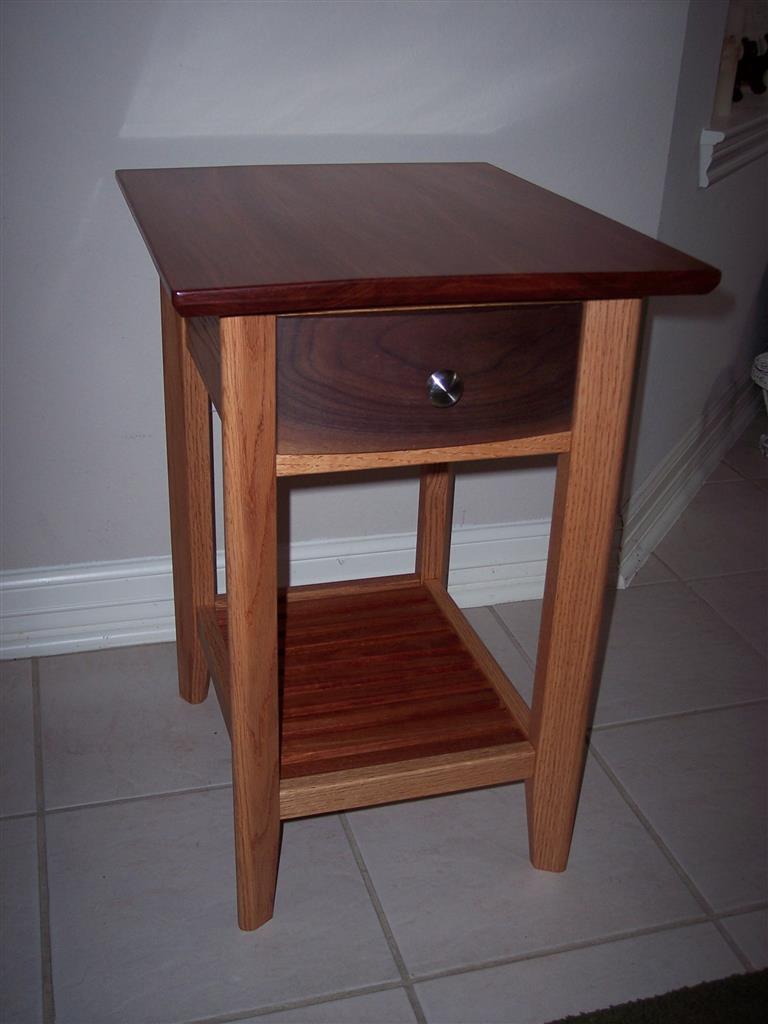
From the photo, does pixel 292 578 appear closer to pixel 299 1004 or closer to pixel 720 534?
pixel 299 1004

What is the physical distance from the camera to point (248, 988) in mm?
1084

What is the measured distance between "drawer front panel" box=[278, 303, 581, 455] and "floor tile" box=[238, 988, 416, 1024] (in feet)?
1.88

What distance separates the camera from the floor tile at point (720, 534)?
6.38ft

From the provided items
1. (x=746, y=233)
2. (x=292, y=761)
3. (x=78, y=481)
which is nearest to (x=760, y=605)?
(x=746, y=233)

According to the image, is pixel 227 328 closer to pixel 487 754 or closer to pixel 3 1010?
pixel 487 754

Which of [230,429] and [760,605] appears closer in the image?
[230,429]

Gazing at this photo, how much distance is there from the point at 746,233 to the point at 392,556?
3.60ft

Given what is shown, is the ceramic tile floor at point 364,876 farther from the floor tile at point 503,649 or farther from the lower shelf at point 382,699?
the lower shelf at point 382,699

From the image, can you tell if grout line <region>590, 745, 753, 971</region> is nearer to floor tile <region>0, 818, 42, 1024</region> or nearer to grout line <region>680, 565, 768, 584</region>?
grout line <region>680, 565, 768, 584</region>

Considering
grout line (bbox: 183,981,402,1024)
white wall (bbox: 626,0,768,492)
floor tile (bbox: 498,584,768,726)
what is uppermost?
white wall (bbox: 626,0,768,492)

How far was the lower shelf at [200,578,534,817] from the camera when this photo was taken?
1.12 meters

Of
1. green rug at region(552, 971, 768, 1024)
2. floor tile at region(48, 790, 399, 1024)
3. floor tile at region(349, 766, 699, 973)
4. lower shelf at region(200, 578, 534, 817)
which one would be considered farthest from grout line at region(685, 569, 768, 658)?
floor tile at region(48, 790, 399, 1024)

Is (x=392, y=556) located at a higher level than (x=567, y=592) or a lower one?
lower

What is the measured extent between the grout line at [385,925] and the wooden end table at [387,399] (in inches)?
5.4
